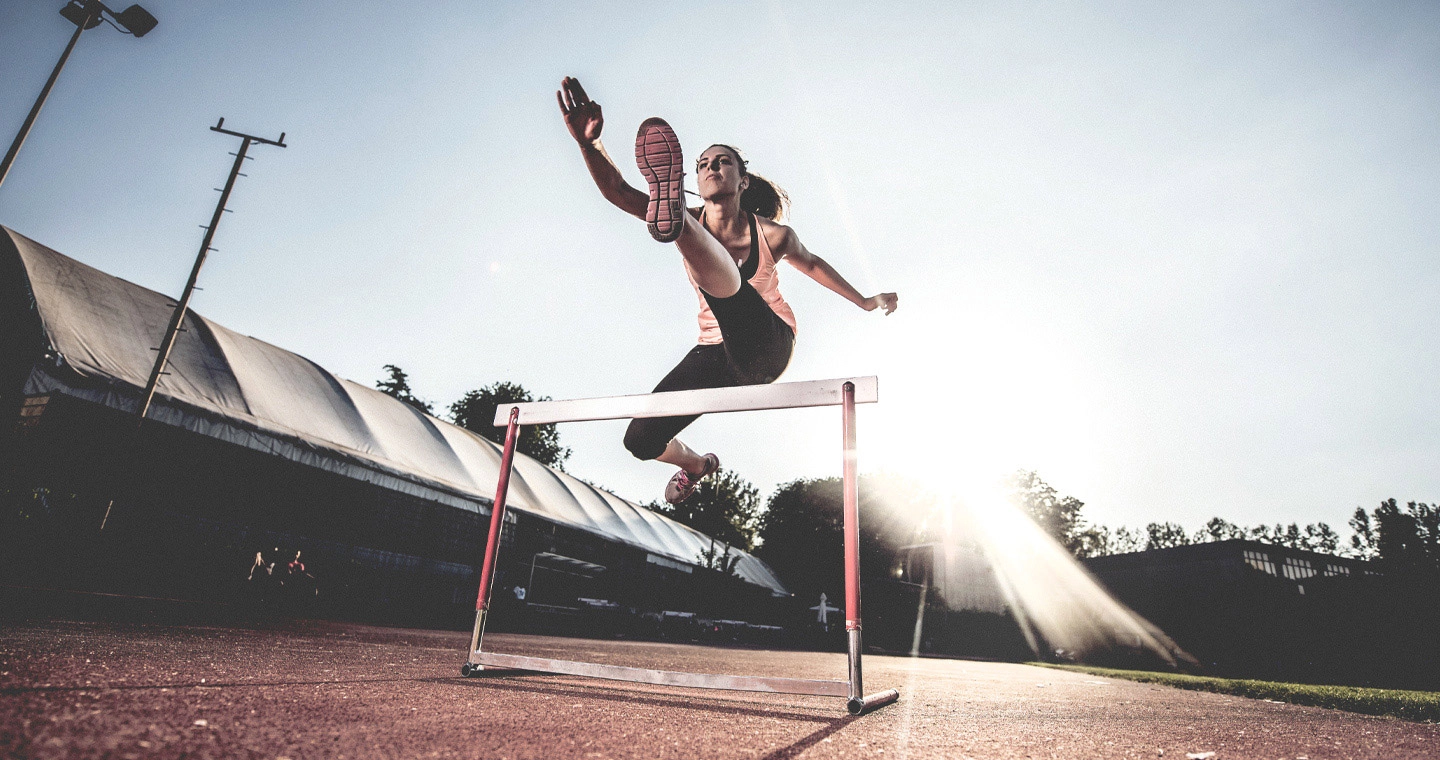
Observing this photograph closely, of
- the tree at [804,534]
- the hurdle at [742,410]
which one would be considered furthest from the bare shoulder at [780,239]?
the tree at [804,534]

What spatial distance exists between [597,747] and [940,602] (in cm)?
2838

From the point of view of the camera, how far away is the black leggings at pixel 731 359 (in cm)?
245

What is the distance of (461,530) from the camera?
1586 centimetres

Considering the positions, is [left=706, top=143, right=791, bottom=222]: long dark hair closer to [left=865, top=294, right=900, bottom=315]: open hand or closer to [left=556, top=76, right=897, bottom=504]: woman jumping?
[left=556, top=76, right=897, bottom=504]: woman jumping

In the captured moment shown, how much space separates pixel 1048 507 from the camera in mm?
49969

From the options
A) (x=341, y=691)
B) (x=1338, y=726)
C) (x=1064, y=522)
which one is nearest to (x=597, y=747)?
(x=341, y=691)

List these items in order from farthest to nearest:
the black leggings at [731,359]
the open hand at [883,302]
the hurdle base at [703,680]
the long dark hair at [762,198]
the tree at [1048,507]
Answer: the tree at [1048,507] < the open hand at [883,302] < the long dark hair at [762,198] < the black leggings at [731,359] < the hurdle base at [703,680]

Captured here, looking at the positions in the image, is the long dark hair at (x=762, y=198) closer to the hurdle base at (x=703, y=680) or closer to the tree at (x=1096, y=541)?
the hurdle base at (x=703, y=680)

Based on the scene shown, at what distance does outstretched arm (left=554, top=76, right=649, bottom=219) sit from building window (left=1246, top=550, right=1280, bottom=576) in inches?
1269

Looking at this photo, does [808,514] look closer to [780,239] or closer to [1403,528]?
[780,239]

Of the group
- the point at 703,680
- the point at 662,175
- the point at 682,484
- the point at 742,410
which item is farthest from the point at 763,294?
the point at 703,680

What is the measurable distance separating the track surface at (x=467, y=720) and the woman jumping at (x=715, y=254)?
1.29 meters

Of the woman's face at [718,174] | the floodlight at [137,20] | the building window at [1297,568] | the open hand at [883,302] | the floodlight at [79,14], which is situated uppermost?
the floodlight at [137,20]

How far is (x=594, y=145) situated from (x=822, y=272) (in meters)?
1.31
